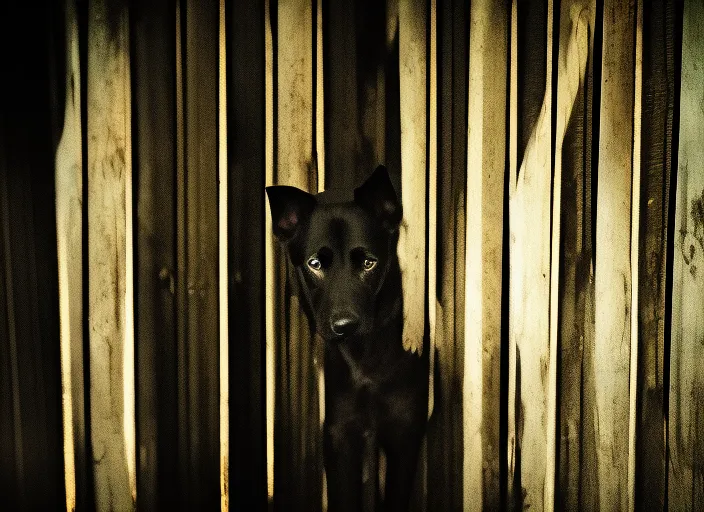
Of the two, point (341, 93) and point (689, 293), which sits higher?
point (341, 93)

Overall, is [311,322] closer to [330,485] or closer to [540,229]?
[330,485]

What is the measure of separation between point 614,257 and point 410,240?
2.42 ft

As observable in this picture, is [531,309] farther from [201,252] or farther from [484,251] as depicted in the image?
[201,252]

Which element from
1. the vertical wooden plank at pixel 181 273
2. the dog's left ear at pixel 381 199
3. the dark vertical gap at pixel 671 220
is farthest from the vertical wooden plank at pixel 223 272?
the dark vertical gap at pixel 671 220

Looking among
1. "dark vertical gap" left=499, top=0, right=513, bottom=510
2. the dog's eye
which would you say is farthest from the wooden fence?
the dog's eye

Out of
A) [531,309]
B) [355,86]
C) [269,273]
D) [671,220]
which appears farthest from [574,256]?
[269,273]

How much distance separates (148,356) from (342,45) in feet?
4.40

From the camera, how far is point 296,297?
5.55 ft

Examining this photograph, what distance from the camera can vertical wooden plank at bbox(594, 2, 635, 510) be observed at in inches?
64.4

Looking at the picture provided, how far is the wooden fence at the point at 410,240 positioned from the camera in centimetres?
164

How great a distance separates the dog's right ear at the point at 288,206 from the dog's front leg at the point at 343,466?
763mm

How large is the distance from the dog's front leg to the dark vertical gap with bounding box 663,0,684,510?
1.13 metres

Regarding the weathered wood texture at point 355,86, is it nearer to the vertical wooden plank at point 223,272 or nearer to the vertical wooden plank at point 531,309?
the vertical wooden plank at point 223,272

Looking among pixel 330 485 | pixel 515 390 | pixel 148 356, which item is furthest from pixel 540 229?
pixel 148 356
